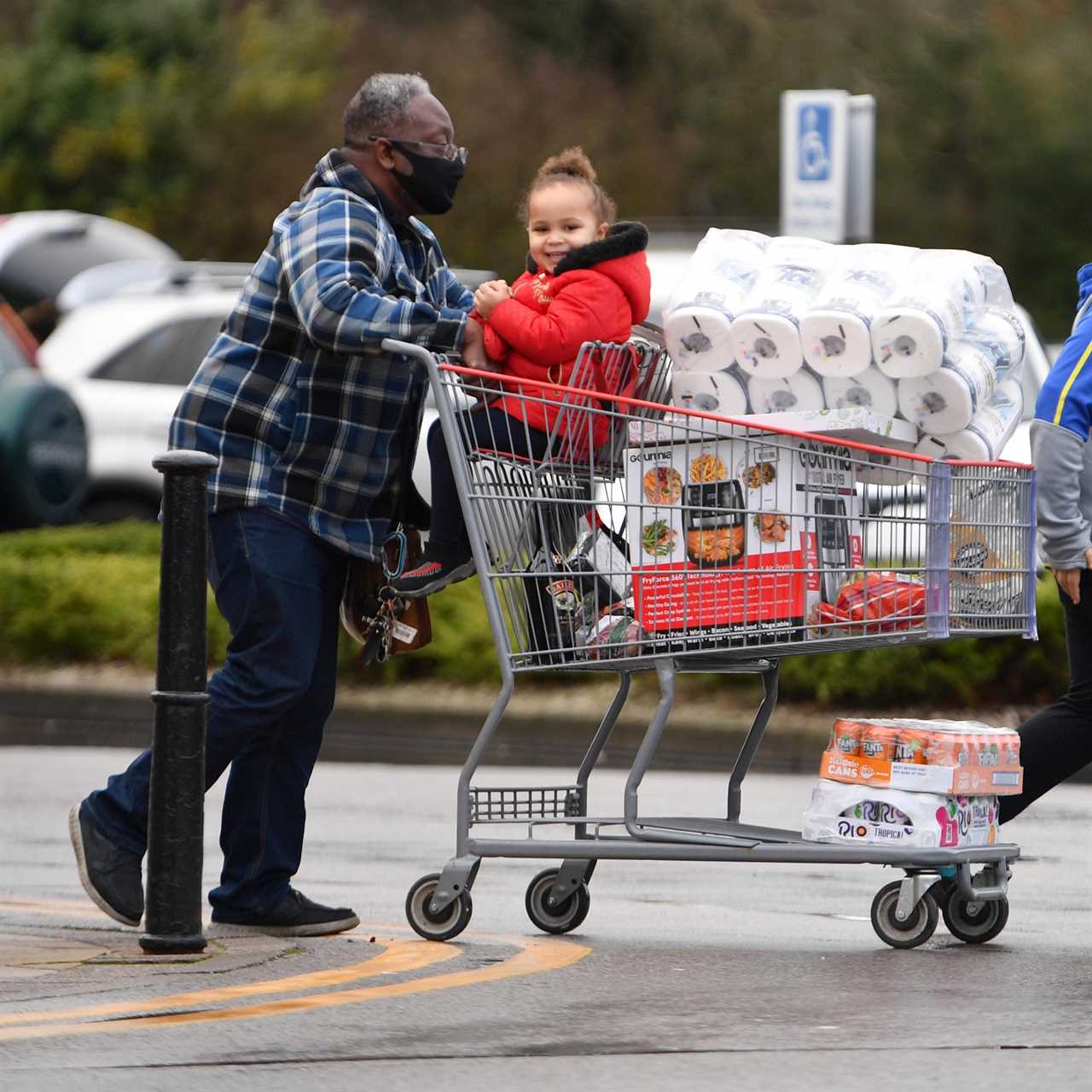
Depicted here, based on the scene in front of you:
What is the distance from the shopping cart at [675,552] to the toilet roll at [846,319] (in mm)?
180

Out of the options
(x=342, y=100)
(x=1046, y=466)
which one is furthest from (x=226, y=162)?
(x=1046, y=466)

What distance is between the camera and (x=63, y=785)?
31.7ft

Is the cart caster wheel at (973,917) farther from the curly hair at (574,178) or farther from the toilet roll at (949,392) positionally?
the curly hair at (574,178)

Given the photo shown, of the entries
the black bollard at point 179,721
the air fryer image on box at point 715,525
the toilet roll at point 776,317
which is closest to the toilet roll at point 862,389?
the toilet roll at point 776,317

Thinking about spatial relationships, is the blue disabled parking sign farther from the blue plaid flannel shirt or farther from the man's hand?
the blue plaid flannel shirt

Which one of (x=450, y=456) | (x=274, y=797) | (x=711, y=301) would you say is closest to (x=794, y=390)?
(x=711, y=301)

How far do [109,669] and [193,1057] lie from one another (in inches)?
337

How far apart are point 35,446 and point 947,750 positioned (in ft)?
28.5

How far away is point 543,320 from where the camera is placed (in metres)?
5.72

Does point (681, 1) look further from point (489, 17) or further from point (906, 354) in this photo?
point (906, 354)

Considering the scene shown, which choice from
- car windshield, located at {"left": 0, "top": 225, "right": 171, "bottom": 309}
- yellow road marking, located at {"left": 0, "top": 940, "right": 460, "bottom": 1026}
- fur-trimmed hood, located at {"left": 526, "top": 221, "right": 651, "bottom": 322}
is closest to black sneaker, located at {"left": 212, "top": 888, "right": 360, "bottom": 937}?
yellow road marking, located at {"left": 0, "top": 940, "right": 460, "bottom": 1026}

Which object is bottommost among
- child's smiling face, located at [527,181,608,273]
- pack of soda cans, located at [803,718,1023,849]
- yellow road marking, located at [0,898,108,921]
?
yellow road marking, located at [0,898,108,921]

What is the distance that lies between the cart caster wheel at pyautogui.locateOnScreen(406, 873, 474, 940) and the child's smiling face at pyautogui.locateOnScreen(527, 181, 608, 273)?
5.03 feet

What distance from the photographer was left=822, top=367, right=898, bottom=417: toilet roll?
5.83 m
